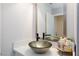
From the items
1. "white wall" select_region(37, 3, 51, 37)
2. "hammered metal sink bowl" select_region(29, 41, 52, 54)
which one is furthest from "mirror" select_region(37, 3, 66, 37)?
"hammered metal sink bowl" select_region(29, 41, 52, 54)

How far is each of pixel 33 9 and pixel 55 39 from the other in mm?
420

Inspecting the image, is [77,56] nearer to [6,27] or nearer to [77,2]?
[77,2]

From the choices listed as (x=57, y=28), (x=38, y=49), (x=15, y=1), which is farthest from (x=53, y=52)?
(x=15, y=1)

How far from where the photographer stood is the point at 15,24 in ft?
4.16

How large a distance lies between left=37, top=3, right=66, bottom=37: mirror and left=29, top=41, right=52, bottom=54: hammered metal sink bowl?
0.10m

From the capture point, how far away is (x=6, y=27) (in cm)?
126

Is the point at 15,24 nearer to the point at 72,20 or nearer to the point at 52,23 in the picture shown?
the point at 52,23

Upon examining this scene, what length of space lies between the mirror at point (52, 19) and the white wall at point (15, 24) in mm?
115

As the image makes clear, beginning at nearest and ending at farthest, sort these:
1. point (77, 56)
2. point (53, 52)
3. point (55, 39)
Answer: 1. point (77, 56)
2. point (53, 52)
3. point (55, 39)

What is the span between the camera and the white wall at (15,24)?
4.08 ft

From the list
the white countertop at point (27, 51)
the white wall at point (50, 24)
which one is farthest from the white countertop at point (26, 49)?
the white wall at point (50, 24)

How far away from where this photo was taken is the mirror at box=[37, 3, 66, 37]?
1.30m

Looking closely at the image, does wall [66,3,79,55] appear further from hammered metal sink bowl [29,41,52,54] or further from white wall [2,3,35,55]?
white wall [2,3,35,55]

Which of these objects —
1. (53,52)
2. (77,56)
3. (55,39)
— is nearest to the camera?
(77,56)
